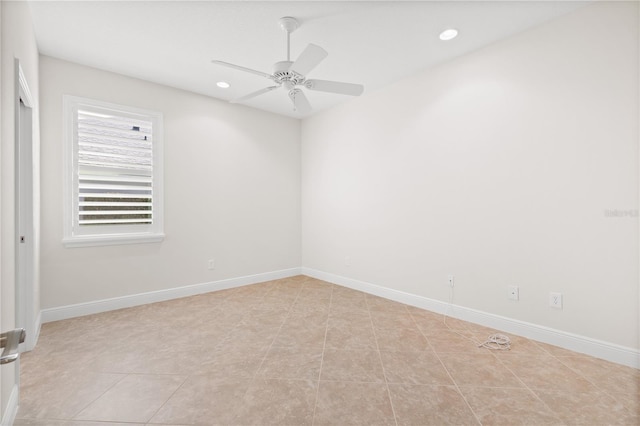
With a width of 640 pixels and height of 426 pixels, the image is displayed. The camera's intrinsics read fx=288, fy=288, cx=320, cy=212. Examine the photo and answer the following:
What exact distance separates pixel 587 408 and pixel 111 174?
4.39 meters

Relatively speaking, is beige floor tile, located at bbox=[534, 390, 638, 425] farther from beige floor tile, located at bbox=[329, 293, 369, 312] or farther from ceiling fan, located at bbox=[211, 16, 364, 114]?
ceiling fan, located at bbox=[211, 16, 364, 114]

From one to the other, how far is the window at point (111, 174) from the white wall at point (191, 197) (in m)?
0.09

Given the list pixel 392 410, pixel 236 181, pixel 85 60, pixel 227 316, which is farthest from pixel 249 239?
pixel 392 410

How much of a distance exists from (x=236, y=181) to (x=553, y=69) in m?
3.69

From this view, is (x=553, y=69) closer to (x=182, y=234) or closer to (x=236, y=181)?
(x=236, y=181)

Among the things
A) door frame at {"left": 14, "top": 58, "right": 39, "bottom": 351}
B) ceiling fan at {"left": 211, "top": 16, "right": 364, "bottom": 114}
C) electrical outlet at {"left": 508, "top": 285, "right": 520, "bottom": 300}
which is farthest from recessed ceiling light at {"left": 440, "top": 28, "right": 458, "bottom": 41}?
door frame at {"left": 14, "top": 58, "right": 39, "bottom": 351}

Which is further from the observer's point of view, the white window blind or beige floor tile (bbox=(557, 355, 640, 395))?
the white window blind

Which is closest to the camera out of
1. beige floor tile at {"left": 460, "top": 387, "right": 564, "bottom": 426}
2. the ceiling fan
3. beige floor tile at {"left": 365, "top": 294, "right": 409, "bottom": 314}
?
beige floor tile at {"left": 460, "top": 387, "right": 564, "bottom": 426}

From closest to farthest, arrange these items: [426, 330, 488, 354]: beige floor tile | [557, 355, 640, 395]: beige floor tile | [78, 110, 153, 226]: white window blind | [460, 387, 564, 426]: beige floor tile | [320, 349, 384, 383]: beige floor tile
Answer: [460, 387, 564, 426]: beige floor tile, [557, 355, 640, 395]: beige floor tile, [320, 349, 384, 383]: beige floor tile, [426, 330, 488, 354]: beige floor tile, [78, 110, 153, 226]: white window blind

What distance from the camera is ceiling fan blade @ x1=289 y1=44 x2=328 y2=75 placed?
Result: 1.91m

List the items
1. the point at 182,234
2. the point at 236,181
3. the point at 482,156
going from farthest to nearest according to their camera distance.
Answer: the point at 236,181, the point at 182,234, the point at 482,156

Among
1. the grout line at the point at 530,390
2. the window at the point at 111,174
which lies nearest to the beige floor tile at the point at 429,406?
the grout line at the point at 530,390

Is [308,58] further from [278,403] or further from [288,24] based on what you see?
[278,403]

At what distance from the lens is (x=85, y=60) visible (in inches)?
115
